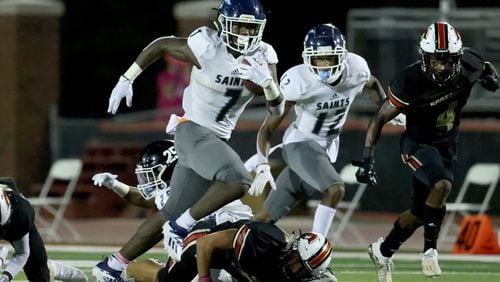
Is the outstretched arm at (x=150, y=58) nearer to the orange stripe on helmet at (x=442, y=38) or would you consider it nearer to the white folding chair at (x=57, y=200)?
the orange stripe on helmet at (x=442, y=38)

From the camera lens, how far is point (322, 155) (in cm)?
1135

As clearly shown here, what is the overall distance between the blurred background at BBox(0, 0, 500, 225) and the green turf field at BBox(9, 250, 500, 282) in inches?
132

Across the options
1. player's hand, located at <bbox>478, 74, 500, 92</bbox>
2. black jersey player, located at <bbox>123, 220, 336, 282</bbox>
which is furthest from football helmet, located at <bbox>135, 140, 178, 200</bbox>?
player's hand, located at <bbox>478, 74, 500, 92</bbox>

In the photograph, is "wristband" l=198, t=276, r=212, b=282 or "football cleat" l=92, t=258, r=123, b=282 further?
"football cleat" l=92, t=258, r=123, b=282

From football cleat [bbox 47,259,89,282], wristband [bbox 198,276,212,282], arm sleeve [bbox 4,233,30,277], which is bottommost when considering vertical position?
football cleat [bbox 47,259,89,282]

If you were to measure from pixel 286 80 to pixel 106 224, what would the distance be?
7171mm

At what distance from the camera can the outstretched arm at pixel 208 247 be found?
9297 mm

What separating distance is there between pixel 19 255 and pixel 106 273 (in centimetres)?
77

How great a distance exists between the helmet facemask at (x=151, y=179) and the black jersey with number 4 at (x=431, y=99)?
1560 millimetres

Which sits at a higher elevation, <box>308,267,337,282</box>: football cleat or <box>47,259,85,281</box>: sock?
<box>308,267,337,282</box>: football cleat

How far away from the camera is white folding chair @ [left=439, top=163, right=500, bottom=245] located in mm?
15266

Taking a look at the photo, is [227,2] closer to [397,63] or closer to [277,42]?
[397,63]

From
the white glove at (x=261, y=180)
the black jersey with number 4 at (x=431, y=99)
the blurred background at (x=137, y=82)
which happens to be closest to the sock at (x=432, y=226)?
the black jersey with number 4 at (x=431, y=99)

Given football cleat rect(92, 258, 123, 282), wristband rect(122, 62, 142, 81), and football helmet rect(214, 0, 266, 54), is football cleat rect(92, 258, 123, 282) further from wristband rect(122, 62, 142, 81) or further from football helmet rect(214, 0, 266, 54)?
football helmet rect(214, 0, 266, 54)
